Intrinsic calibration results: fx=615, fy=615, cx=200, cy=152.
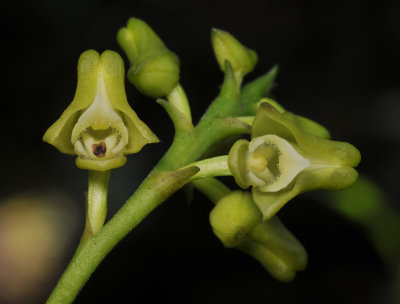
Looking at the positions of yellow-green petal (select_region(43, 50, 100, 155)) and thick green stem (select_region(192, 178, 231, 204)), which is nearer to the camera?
yellow-green petal (select_region(43, 50, 100, 155))

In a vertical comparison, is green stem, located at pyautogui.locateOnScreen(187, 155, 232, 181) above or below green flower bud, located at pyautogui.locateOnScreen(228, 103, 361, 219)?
below

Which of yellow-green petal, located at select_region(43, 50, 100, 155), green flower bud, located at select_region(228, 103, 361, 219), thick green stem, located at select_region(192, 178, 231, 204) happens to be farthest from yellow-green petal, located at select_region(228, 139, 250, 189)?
yellow-green petal, located at select_region(43, 50, 100, 155)

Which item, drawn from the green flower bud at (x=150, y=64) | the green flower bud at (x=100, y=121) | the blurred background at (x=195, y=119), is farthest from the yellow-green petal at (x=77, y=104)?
the blurred background at (x=195, y=119)

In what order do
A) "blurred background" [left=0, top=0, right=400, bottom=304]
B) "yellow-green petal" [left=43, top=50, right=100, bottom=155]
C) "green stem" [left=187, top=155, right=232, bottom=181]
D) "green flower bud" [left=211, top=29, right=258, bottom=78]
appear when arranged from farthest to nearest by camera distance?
"blurred background" [left=0, top=0, right=400, bottom=304] → "green flower bud" [left=211, top=29, right=258, bottom=78] → "green stem" [left=187, top=155, right=232, bottom=181] → "yellow-green petal" [left=43, top=50, right=100, bottom=155]

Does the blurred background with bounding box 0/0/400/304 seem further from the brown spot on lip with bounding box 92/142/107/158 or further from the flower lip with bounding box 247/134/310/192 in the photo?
the brown spot on lip with bounding box 92/142/107/158

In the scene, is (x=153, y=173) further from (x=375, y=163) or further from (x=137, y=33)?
(x=375, y=163)

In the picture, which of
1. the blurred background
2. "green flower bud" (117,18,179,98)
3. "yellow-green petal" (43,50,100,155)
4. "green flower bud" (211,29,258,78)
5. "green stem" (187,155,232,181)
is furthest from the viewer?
the blurred background

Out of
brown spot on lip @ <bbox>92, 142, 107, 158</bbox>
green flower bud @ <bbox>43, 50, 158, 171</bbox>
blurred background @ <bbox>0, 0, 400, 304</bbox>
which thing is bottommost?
blurred background @ <bbox>0, 0, 400, 304</bbox>
